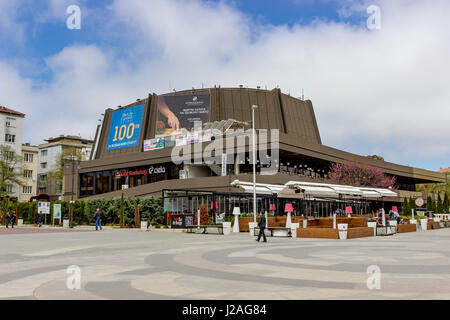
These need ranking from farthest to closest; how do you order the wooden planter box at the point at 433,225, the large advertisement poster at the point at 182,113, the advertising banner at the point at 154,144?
the large advertisement poster at the point at 182,113 → the advertising banner at the point at 154,144 → the wooden planter box at the point at 433,225

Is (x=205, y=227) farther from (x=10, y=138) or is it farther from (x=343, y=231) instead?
(x=10, y=138)

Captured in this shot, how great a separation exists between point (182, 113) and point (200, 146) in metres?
15.9

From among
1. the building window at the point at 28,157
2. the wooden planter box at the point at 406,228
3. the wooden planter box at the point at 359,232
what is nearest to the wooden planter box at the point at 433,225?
the wooden planter box at the point at 406,228

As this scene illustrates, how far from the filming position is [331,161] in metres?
70.5

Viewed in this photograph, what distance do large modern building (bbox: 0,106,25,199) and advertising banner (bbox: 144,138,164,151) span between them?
2820 cm

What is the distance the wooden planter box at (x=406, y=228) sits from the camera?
105 ft

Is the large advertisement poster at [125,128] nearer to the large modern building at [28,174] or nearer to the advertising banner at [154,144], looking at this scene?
the advertising banner at [154,144]

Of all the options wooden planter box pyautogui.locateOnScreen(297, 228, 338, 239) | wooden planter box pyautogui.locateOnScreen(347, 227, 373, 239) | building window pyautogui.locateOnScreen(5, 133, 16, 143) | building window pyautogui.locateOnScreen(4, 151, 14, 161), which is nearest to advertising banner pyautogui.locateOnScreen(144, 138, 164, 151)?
building window pyautogui.locateOnScreen(4, 151, 14, 161)

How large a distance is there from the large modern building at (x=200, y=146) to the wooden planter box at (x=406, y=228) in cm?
2261

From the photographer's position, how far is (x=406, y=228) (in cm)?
3306

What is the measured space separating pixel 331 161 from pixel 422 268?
197ft

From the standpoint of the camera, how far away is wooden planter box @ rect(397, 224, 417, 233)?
32.1 metres

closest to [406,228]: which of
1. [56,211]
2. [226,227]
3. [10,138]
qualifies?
[226,227]
